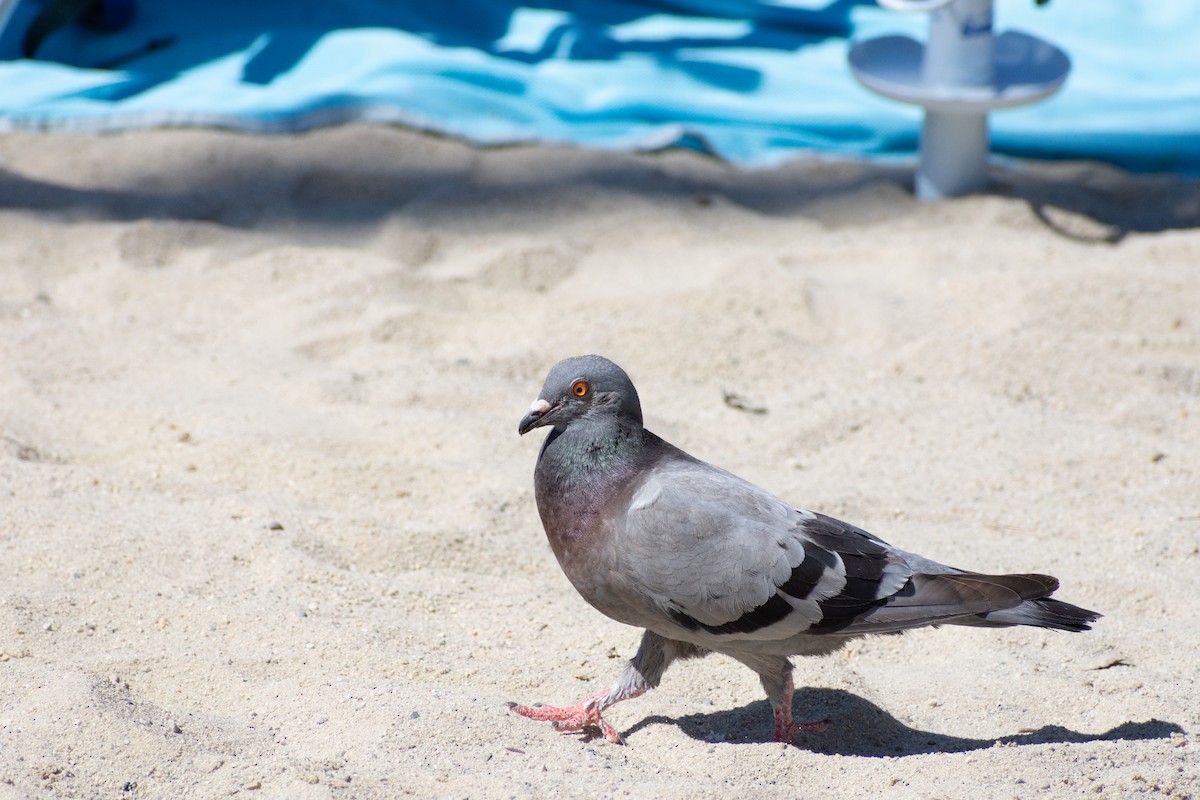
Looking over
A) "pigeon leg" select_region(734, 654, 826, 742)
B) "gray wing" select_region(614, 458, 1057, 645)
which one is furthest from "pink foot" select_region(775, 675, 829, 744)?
"gray wing" select_region(614, 458, 1057, 645)

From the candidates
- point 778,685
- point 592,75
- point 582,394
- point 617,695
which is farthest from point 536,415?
point 592,75

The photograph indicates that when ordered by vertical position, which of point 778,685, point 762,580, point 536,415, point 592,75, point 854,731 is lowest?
point 854,731

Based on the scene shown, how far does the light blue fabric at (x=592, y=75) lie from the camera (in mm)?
5801

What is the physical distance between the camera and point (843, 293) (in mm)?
4543

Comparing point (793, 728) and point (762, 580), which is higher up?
point (762, 580)

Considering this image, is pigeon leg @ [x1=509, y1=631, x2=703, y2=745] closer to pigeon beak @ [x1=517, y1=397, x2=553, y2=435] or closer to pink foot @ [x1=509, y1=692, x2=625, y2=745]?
pink foot @ [x1=509, y1=692, x2=625, y2=745]

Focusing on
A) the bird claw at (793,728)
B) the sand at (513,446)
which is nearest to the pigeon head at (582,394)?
the sand at (513,446)

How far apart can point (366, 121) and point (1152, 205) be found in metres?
3.59

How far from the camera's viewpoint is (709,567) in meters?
2.35

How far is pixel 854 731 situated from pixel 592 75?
4.64 metres

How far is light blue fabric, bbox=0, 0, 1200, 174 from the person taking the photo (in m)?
5.80

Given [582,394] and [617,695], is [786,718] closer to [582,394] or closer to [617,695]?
[617,695]

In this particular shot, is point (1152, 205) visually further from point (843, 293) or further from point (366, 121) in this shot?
point (366, 121)

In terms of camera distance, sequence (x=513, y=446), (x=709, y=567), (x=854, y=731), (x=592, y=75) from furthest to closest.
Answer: (x=592, y=75) → (x=513, y=446) → (x=854, y=731) → (x=709, y=567)
